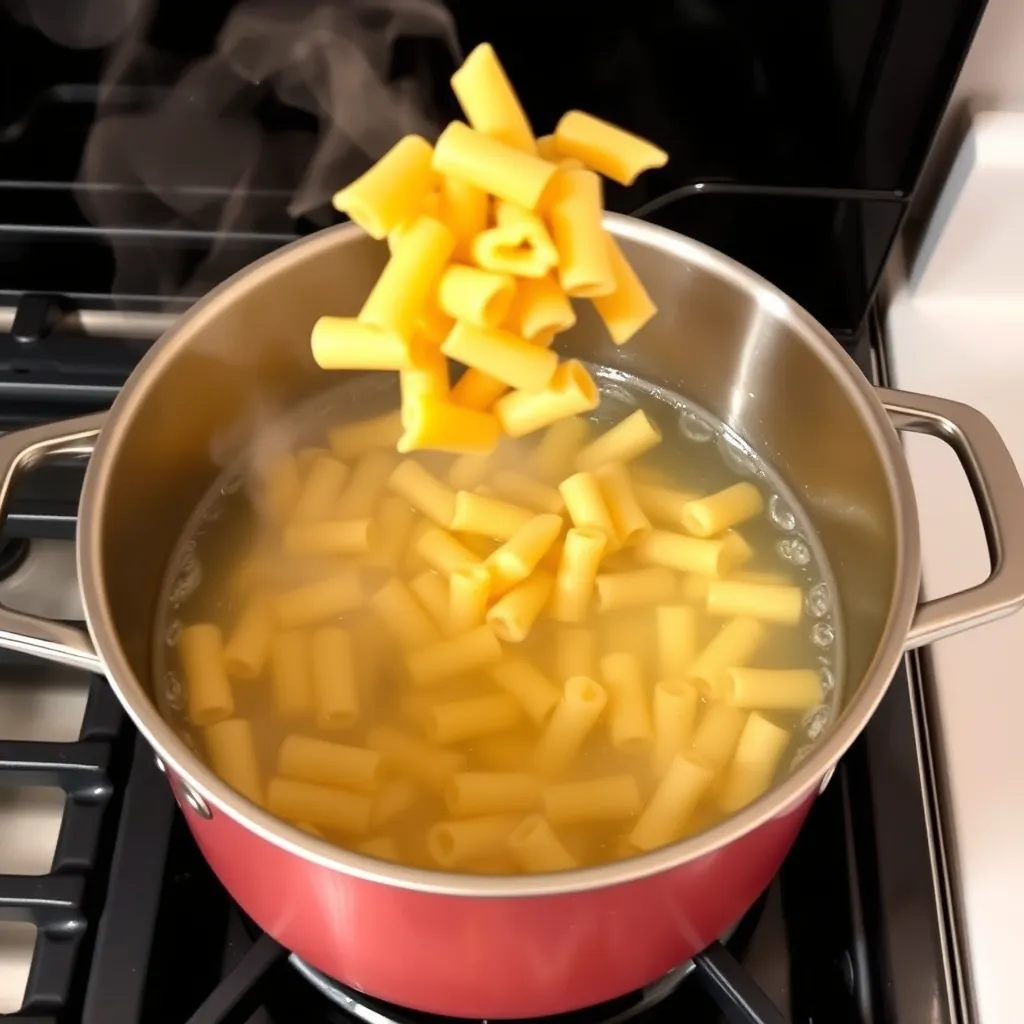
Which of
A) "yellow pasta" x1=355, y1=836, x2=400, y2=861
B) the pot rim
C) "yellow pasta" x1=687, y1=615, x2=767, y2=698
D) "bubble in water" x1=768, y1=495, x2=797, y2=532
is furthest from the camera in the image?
"bubble in water" x1=768, y1=495, x2=797, y2=532

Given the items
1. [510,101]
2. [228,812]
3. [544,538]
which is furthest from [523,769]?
[510,101]

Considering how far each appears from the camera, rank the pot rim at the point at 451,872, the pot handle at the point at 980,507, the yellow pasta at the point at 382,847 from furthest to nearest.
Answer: the yellow pasta at the point at 382,847 < the pot handle at the point at 980,507 < the pot rim at the point at 451,872

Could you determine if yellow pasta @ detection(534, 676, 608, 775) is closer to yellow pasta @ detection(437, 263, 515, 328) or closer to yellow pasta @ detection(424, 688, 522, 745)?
yellow pasta @ detection(424, 688, 522, 745)

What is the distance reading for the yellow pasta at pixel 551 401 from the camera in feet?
2.49

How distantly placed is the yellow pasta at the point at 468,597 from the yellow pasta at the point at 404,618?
19 millimetres

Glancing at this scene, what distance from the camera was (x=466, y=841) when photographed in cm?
70

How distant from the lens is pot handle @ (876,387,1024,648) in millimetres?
611

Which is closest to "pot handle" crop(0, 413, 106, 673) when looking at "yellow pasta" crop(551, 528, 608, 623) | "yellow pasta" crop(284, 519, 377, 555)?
"yellow pasta" crop(284, 519, 377, 555)

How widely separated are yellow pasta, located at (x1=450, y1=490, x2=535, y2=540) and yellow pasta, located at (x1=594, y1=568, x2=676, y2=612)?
70 mm

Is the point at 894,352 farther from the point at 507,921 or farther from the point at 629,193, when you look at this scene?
the point at 507,921

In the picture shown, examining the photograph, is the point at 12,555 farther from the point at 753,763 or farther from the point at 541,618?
the point at 753,763

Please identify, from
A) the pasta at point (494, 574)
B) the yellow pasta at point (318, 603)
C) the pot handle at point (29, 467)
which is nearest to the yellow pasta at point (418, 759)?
the pasta at point (494, 574)

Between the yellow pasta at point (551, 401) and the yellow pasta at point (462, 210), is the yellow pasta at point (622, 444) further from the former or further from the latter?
the yellow pasta at point (462, 210)

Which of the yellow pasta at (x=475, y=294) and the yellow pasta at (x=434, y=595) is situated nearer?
the yellow pasta at (x=475, y=294)
